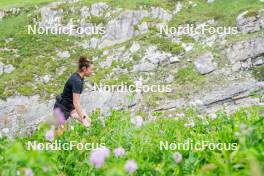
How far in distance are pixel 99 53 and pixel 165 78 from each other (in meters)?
6.44

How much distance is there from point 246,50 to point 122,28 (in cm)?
1014

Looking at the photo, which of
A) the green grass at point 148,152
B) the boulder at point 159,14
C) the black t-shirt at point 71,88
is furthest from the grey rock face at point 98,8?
the green grass at point 148,152

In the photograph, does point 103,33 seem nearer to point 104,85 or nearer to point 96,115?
point 104,85

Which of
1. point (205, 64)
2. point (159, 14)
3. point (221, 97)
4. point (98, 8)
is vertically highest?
point (98, 8)

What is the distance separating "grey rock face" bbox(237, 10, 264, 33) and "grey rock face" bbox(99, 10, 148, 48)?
752 centimetres

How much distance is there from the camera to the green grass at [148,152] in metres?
3.59

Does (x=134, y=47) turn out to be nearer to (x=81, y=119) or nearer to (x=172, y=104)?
(x=172, y=104)

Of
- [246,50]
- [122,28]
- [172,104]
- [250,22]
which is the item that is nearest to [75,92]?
[172,104]

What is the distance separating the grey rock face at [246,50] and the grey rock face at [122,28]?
26.5 ft

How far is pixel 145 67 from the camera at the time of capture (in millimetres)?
35531

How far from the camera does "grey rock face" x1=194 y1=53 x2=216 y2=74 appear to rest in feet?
112

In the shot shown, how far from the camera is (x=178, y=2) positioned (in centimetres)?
4234

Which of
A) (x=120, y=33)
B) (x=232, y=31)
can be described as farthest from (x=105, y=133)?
(x=120, y=33)

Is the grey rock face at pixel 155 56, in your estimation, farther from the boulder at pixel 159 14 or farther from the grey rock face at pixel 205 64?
the boulder at pixel 159 14
